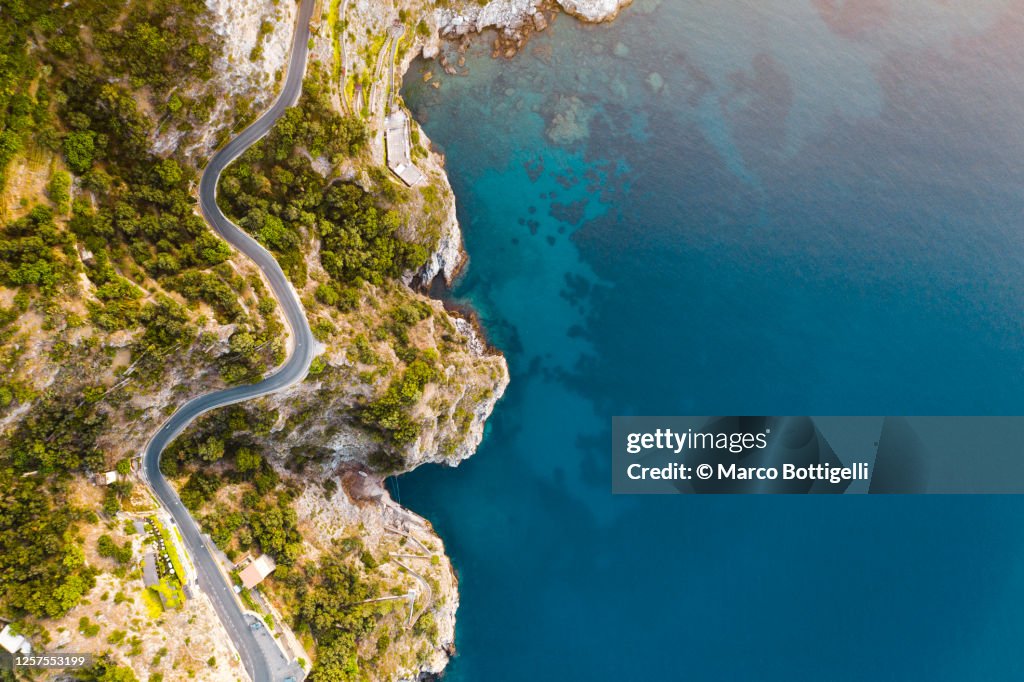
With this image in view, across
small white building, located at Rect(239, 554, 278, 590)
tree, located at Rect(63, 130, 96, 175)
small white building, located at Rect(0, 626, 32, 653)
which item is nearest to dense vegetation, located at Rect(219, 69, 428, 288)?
tree, located at Rect(63, 130, 96, 175)

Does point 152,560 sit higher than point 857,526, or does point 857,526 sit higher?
point 857,526

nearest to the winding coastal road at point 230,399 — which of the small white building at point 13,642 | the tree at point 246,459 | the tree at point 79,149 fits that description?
the tree at point 246,459

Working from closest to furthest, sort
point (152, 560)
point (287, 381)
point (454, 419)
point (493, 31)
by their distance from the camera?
point (152, 560) → point (287, 381) → point (454, 419) → point (493, 31)

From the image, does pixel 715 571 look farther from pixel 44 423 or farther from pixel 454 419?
pixel 44 423

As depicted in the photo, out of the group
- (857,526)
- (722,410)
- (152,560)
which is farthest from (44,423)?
(857,526)

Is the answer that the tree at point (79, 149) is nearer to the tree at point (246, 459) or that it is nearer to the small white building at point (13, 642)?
the tree at point (246, 459)

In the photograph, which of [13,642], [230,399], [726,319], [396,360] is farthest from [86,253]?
[726,319]
